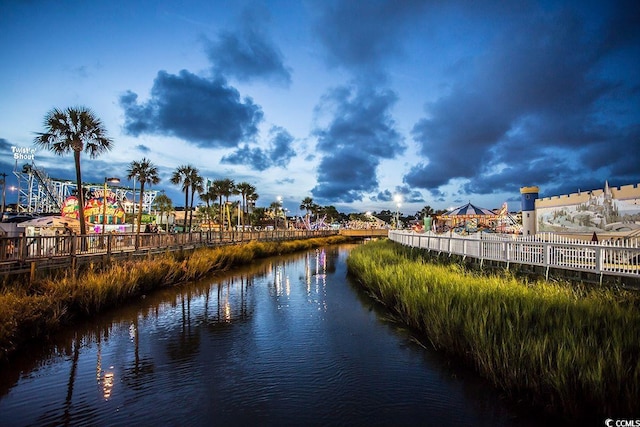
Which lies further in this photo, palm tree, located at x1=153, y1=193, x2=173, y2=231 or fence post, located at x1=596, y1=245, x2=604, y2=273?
palm tree, located at x1=153, y1=193, x2=173, y2=231

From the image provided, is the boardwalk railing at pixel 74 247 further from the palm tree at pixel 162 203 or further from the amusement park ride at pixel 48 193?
the palm tree at pixel 162 203

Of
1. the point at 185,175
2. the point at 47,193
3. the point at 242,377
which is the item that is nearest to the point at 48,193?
the point at 47,193

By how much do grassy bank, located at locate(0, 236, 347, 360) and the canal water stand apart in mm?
615

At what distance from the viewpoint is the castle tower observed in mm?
38375

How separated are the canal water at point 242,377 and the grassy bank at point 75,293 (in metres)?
0.61

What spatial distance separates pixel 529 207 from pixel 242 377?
129ft

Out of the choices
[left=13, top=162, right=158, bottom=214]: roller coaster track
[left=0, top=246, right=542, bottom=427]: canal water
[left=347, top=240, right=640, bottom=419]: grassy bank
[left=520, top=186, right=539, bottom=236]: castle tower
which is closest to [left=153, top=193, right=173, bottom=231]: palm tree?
[left=13, top=162, right=158, bottom=214]: roller coaster track

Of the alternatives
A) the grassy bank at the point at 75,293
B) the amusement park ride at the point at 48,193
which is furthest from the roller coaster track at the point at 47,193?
the grassy bank at the point at 75,293

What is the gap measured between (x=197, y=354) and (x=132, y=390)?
223 cm

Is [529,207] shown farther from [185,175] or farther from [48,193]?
[48,193]

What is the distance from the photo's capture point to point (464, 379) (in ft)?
25.3

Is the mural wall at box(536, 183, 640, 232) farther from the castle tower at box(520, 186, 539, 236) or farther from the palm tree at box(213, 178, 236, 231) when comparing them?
the palm tree at box(213, 178, 236, 231)

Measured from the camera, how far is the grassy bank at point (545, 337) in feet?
17.9

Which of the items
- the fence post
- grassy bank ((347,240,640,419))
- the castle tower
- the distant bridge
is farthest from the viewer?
the distant bridge
